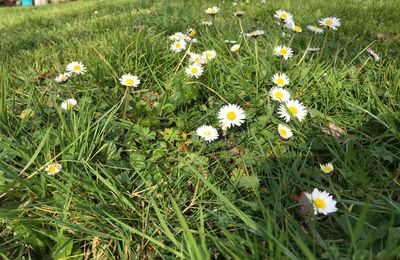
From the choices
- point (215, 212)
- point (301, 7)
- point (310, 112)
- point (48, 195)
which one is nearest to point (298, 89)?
point (310, 112)

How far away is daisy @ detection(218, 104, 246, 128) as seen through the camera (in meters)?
1.59

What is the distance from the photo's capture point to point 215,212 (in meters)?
1.26

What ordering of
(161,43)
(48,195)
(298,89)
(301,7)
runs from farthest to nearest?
(301,7) → (161,43) → (298,89) → (48,195)

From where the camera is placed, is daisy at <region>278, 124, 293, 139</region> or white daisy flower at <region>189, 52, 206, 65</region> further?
white daisy flower at <region>189, 52, 206, 65</region>

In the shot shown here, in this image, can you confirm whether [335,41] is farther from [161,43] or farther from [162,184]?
[162,184]

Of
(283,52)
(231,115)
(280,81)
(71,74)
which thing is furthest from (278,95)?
(71,74)

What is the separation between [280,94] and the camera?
1.68 meters

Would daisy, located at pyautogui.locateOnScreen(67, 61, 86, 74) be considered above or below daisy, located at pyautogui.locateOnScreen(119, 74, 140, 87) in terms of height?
above

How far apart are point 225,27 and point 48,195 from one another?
70.2 inches

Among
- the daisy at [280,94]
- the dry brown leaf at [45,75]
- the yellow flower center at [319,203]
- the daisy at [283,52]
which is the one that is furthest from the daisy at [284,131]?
the dry brown leaf at [45,75]

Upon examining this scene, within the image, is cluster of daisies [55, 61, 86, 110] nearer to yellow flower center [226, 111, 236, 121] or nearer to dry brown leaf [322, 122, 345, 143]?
yellow flower center [226, 111, 236, 121]

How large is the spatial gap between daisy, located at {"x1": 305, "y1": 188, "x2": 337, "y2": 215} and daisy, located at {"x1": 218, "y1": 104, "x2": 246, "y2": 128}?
500mm

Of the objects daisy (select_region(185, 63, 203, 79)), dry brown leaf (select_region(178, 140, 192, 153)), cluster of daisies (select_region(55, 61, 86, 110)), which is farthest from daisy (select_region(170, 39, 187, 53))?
dry brown leaf (select_region(178, 140, 192, 153))

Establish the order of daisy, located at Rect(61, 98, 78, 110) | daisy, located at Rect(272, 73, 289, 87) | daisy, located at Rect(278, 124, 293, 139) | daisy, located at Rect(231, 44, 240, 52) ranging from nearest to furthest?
daisy, located at Rect(278, 124, 293, 139)
daisy, located at Rect(61, 98, 78, 110)
daisy, located at Rect(272, 73, 289, 87)
daisy, located at Rect(231, 44, 240, 52)
